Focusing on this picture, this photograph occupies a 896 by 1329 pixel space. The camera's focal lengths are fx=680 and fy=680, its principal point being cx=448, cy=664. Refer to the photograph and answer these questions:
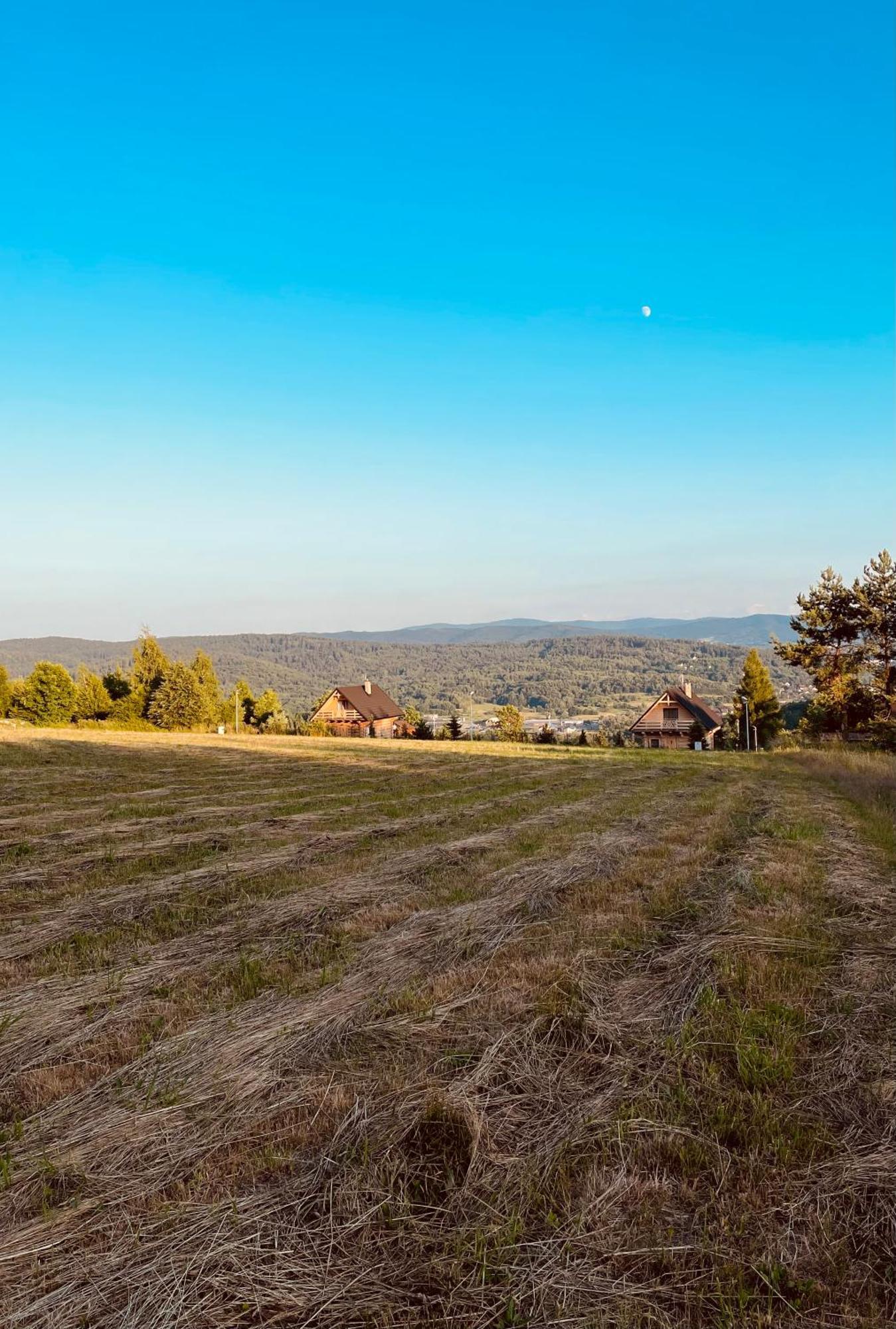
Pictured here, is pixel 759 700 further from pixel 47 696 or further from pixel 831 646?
pixel 47 696

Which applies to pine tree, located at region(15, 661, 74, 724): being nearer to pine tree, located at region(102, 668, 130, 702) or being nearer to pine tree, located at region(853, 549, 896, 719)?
pine tree, located at region(102, 668, 130, 702)

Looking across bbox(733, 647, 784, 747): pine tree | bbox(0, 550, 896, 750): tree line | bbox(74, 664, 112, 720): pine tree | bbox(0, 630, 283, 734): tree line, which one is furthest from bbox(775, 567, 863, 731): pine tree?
bbox(74, 664, 112, 720): pine tree

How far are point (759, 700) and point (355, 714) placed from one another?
137 ft

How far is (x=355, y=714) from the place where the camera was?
77062 millimetres

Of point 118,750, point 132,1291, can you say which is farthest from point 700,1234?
point 118,750

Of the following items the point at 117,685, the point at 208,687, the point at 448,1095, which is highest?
the point at 117,685

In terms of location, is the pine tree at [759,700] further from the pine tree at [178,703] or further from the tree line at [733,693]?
the pine tree at [178,703]

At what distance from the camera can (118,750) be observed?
25438mm

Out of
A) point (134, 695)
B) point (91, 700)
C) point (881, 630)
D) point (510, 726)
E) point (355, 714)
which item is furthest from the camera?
point (355, 714)

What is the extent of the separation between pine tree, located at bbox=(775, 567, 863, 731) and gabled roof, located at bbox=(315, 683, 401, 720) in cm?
4888

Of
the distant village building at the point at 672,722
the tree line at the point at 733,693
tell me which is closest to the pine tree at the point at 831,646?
the tree line at the point at 733,693

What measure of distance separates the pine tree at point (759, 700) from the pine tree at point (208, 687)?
4568 centimetres

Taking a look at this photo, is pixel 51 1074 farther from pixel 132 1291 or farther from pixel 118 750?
pixel 118 750

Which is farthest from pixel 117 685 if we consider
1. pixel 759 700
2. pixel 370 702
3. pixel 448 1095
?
pixel 448 1095
